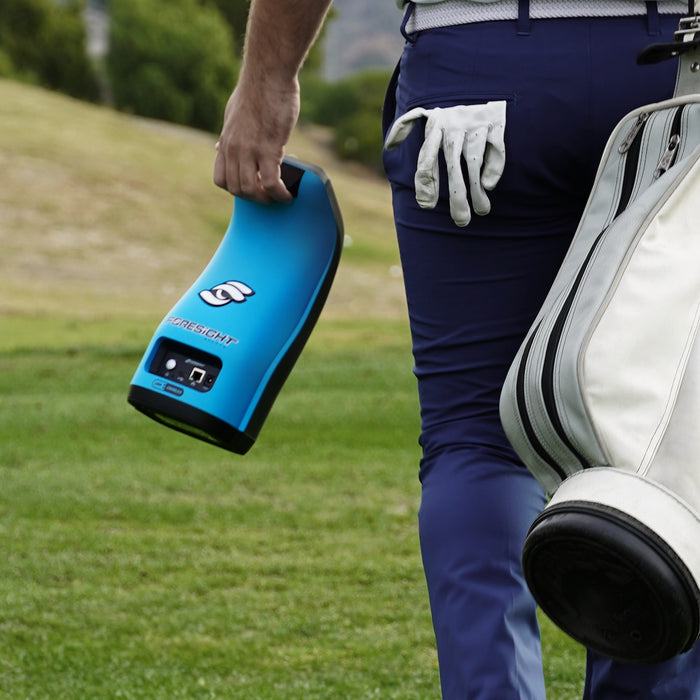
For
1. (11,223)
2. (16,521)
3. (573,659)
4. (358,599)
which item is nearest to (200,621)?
(358,599)

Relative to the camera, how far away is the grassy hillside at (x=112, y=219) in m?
20.8

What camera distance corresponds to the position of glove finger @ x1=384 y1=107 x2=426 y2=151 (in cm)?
166

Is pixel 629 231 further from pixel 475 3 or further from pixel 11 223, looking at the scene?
pixel 11 223

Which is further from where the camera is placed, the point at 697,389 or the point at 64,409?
the point at 64,409

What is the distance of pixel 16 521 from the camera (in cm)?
447

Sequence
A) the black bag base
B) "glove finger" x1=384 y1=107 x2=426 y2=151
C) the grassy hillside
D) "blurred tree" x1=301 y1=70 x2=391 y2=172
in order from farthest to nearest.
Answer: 1. "blurred tree" x1=301 y1=70 x2=391 y2=172
2. the grassy hillside
3. "glove finger" x1=384 y1=107 x2=426 y2=151
4. the black bag base

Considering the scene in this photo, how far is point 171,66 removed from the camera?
61250 millimetres

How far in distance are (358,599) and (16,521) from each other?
1572 mm

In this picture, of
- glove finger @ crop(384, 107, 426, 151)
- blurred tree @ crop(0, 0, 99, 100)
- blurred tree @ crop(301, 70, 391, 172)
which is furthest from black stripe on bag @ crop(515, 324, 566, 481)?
blurred tree @ crop(301, 70, 391, 172)

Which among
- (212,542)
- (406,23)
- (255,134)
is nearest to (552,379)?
(406,23)

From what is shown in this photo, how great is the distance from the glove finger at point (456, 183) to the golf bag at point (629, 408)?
0.18 m

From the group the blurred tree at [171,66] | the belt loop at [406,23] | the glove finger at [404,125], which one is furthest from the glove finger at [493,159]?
the blurred tree at [171,66]

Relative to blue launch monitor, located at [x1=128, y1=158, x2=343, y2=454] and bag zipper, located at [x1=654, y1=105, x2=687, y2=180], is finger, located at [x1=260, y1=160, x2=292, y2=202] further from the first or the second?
bag zipper, located at [x1=654, y1=105, x2=687, y2=180]

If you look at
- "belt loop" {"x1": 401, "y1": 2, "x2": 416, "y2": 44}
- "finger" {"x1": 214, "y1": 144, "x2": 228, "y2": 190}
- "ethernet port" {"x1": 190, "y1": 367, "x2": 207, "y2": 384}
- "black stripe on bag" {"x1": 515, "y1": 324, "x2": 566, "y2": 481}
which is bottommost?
"ethernet port" {"x1": 190, "y1": 367, "x2": 207, "y2": 384}
